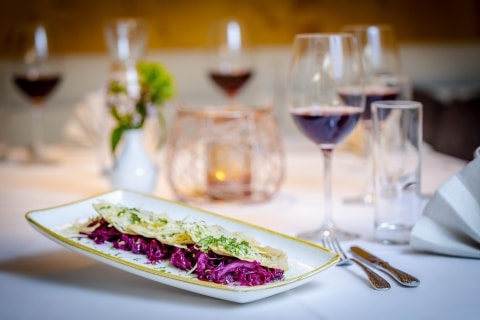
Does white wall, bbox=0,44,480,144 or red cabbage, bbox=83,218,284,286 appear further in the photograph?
white wall, bbox=0,44,480,144

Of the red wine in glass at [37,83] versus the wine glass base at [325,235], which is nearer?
the wine glass base at [325,235]

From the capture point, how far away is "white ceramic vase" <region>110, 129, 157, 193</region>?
1.38 metres

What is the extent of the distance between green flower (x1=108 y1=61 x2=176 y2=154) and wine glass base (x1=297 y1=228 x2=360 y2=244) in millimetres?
423

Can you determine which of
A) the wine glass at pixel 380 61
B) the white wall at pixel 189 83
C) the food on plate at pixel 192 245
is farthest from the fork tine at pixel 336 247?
the white wall at pixel 189 83

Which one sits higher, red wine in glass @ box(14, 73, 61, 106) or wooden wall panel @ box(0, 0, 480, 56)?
wooden wall panel @ box(0, 0, 480, 56)

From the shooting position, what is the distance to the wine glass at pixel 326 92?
109 centimetres

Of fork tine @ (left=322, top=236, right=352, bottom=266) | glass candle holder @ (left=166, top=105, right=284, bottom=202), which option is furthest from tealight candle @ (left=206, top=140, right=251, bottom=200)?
fork tine @ (left=322, top=236, right=352, bottom=266)

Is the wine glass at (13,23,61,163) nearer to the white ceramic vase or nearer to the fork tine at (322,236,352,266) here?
the white ceramic vase

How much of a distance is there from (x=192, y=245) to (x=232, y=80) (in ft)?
3.19

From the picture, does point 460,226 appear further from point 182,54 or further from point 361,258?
point 182,54

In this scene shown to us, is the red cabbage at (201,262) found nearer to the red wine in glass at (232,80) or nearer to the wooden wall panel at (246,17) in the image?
the red wine in glass at (232,80)

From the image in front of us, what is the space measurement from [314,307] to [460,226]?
0.27m

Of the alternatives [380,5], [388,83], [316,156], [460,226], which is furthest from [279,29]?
[460,226]

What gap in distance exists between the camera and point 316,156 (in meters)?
1.79
